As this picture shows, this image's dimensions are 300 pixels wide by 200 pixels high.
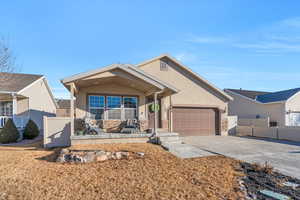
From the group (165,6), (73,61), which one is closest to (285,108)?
(165,6)

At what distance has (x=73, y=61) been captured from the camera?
707 inches

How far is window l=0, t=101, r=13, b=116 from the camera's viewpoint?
13.8 m

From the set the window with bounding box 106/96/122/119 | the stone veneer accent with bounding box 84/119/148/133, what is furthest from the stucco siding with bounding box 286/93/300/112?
the window with bounding box 106/96/122/119

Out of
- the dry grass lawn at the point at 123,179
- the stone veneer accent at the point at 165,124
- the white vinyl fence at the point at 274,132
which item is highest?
the stone veneer accent at the point at 165,124

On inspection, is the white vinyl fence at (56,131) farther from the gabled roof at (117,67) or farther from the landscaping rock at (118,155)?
the landscaping rock at (118,155)

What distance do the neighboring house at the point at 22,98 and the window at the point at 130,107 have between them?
757cm

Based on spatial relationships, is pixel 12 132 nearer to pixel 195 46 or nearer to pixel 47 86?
pixel 47 86

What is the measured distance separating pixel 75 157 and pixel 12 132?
8327mm

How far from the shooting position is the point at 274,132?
13414 millimetres

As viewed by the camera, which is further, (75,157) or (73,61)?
(73,61)

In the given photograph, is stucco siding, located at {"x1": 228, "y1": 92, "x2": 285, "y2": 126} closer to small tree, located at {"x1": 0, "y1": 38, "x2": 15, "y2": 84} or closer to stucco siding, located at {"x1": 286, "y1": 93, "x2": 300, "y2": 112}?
stucco siding, located at {"x1": 286, "y1": 93, "x2": 300, "y2": 112}

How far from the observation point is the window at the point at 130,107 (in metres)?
11.5

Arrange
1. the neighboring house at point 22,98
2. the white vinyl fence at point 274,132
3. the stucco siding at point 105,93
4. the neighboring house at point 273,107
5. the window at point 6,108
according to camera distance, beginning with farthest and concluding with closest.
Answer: the neighboring house at point 273,107 < the window at point 6,108 < the neighboring house at point 22,98 < the white vinyl fence at point 274,132 < the stucco siding at point 105,93

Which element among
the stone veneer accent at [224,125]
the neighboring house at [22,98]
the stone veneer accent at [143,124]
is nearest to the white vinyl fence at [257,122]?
the stone veneer accent at [224,125]
